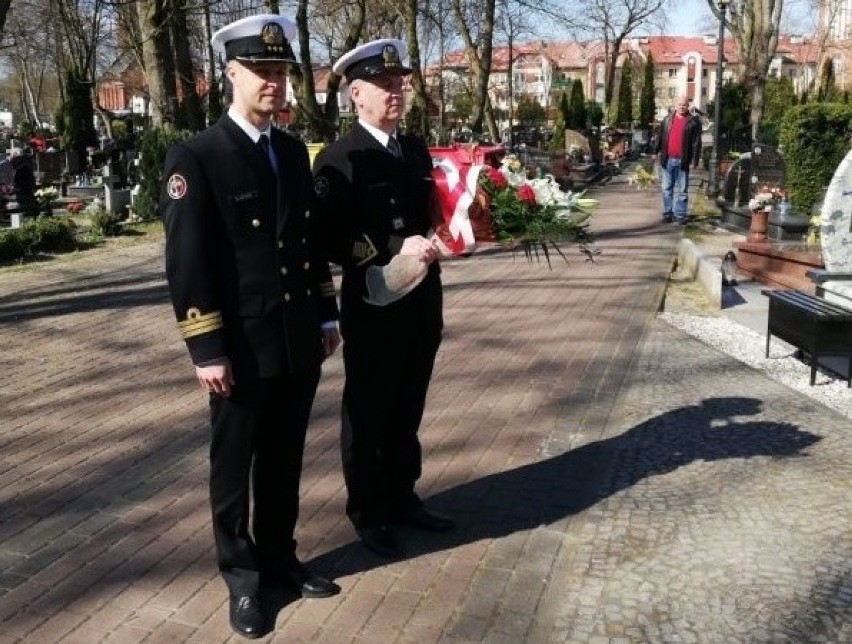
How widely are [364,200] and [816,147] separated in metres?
11.2

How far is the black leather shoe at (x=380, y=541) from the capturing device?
389 cm

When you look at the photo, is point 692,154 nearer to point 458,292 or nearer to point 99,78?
point 458,292

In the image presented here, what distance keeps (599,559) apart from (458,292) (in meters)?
6.42

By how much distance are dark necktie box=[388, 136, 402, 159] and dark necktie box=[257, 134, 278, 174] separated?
0.55 metres

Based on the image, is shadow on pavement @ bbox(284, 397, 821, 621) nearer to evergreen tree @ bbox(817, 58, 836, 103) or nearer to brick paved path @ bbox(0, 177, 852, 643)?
brick paved path @ bbox(0, 177, 852, 643)

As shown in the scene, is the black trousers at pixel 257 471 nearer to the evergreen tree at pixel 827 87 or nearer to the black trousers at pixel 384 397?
the black trousers at pixel 384 397

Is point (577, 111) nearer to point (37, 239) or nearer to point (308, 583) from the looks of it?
point (37, 239)

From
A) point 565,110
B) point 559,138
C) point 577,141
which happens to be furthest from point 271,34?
point 565,110

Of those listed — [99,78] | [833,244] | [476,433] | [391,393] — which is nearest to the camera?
[391,393]

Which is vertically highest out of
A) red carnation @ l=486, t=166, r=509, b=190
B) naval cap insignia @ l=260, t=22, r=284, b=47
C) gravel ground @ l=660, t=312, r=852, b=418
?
naval cap insignia @ l=260, t=22, r=284, b=47

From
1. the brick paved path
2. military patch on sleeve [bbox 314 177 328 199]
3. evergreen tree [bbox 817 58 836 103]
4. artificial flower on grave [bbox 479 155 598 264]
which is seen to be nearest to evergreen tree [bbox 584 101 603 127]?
evergreen tree [bbox 817 58 836 103]

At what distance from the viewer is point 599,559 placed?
3.94m

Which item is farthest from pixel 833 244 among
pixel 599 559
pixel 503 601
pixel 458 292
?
pixel 503 601

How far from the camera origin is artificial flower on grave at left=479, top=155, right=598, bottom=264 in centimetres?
375
